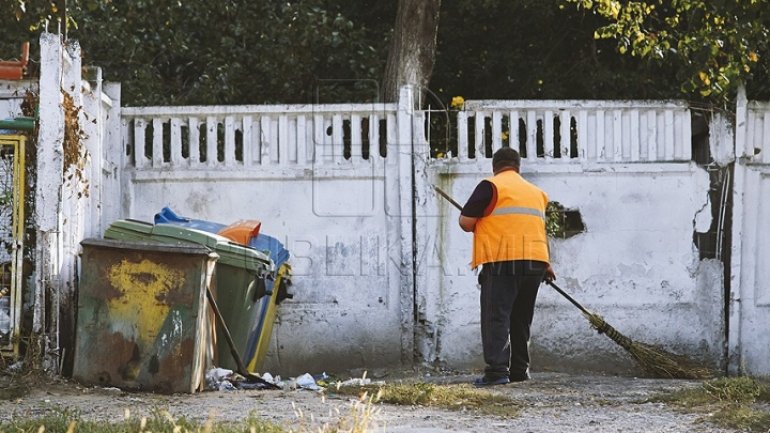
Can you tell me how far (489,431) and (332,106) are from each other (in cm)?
430

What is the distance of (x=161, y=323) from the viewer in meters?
7.70

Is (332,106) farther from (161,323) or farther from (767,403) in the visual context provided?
(767,403)

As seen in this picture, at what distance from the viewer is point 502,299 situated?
8258mm

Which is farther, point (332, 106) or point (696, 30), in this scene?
point (696, 30)

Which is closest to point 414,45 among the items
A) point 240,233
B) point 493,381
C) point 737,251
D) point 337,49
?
point 337,49

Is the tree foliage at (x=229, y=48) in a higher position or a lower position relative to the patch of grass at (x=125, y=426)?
higher

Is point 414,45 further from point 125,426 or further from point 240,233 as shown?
point 125,426

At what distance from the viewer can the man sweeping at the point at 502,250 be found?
8.21 meters

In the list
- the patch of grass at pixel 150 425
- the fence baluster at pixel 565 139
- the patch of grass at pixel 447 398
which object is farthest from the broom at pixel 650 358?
the patch of grass at pixel 150 425

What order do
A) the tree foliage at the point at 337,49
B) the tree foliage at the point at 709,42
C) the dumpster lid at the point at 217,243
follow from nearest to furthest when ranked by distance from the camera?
the dumpster lid at the point at 217,243 → the tree foliage at the point at 709,42 → the tree foliage at the point at 337,49

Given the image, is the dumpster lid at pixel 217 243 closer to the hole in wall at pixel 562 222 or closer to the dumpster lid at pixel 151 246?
the dumpster lid at pixel 151 246

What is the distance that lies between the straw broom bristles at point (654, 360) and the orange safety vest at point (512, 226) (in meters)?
1.51

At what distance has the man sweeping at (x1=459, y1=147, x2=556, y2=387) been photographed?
8211 millimetres

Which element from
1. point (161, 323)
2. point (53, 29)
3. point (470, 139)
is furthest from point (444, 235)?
point (53, 29)
